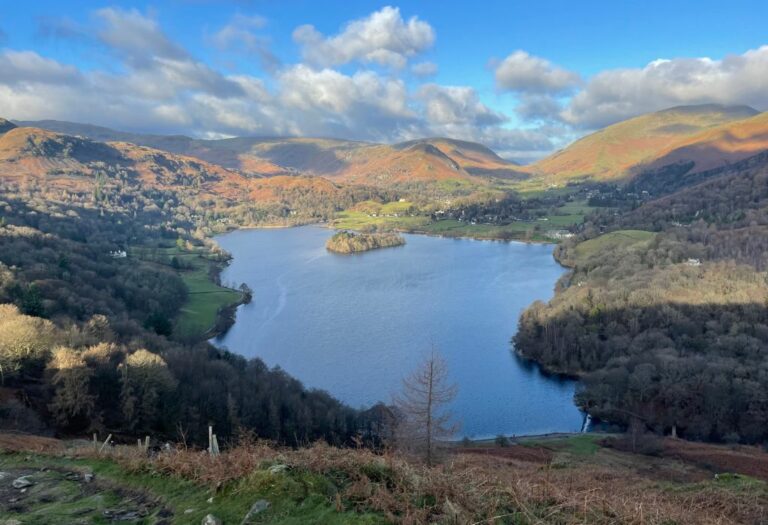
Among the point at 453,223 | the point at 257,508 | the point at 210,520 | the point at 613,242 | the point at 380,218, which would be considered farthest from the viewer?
the point at 380,218

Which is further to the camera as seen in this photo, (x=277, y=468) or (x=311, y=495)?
(x=277, y=468)

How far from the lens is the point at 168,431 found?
2338cm

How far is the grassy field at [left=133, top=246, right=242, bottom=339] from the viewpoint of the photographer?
5307 centimetres

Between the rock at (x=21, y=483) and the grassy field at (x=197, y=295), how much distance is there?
Answer: 1551 inches

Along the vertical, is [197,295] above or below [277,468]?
below

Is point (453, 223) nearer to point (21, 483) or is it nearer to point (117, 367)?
point (117, 367)

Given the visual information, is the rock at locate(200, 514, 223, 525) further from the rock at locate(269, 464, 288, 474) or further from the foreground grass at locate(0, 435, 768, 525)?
the rock at locate(269, 464, 288, 474)

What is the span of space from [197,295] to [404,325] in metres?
27.7

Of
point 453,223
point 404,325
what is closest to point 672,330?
point 404,325

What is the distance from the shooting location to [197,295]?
64.4 meters

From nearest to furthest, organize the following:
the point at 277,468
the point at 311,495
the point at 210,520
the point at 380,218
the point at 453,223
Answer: the point at 210,520 < the point at 311,495 < the point at 277,468 < the point at 453,223 < the point at 380,218

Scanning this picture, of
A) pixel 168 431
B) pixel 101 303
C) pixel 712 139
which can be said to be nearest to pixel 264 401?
pixel 168 431

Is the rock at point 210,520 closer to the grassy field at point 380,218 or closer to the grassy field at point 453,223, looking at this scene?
the grassy field at point 453,223

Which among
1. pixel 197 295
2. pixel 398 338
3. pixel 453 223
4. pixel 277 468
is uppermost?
pixel 453 223
